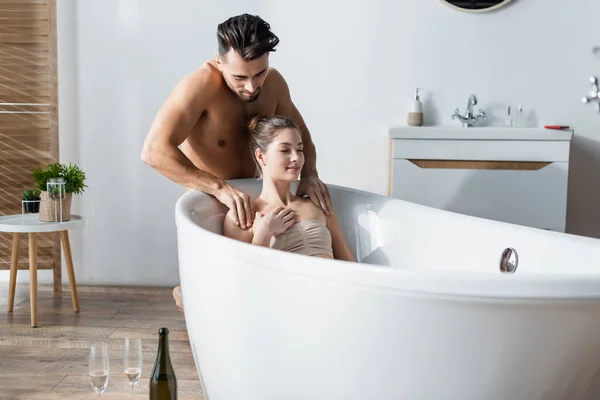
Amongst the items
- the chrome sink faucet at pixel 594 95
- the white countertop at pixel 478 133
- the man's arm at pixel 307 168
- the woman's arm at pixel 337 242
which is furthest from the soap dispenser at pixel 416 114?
the woman's arm at pixel 337 242

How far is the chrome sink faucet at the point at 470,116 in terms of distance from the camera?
3682 mm

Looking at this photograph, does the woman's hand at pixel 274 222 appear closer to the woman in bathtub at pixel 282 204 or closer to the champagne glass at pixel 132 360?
the woman in bathtub at pixel 282 204

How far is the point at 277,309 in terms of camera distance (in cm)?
172

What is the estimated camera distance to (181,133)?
2533mm

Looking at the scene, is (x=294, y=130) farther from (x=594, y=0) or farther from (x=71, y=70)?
(x=594, y=0)

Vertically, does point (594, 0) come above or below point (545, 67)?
above

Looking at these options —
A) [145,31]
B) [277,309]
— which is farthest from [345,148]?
[277,309]

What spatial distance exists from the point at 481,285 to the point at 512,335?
135 mm

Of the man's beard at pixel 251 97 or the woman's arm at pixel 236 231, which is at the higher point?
the man's beard at pixel 251 97

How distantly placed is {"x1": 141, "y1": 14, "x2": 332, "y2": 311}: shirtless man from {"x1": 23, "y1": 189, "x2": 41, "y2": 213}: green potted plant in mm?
1024

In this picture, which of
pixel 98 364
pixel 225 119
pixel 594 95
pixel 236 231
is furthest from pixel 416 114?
pixel 98 364

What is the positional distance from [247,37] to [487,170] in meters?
1.58

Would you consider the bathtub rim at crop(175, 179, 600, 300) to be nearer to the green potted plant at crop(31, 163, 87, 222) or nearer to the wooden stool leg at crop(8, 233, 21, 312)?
the green potted plant at crop(31, 163, 87, 222)

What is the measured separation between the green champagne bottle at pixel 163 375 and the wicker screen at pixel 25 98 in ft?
6.58
